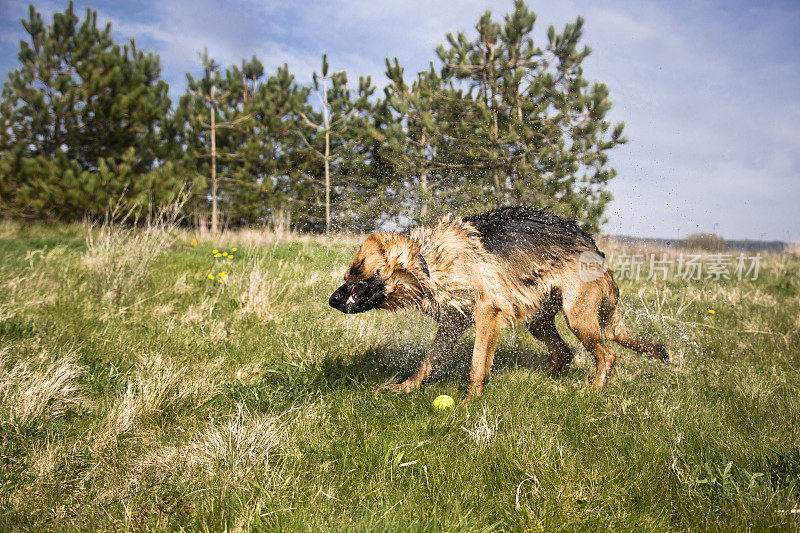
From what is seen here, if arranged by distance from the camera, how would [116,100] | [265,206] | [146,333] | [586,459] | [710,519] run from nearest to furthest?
[710,519] < [586,459] < [146,333] < [116,100] < [265,206]

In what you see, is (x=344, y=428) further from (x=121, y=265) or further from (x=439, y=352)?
(x=121, y=265)

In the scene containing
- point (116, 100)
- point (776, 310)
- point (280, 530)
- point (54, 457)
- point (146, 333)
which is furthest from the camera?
point (116, 100)

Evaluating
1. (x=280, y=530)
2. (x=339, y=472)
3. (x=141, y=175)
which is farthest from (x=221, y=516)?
(x=141, y=175)

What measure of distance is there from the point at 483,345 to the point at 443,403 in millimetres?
557

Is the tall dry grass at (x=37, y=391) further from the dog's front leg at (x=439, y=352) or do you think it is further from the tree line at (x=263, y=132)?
the tree line at (x=263, y=132)

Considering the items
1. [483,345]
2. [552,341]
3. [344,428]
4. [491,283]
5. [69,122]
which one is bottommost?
[344,428]

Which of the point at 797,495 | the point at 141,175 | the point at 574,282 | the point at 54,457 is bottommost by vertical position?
the point at 54,457

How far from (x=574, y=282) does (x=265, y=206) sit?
62.9 ft

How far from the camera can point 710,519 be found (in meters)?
1.93

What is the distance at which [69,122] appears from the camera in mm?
15758

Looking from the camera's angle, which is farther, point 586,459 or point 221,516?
point 586,459

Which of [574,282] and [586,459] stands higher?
[574,282]

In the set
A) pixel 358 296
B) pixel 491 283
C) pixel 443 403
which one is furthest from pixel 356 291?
pixel 491 283

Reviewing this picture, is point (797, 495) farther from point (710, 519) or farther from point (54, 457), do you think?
point (54, 457)
